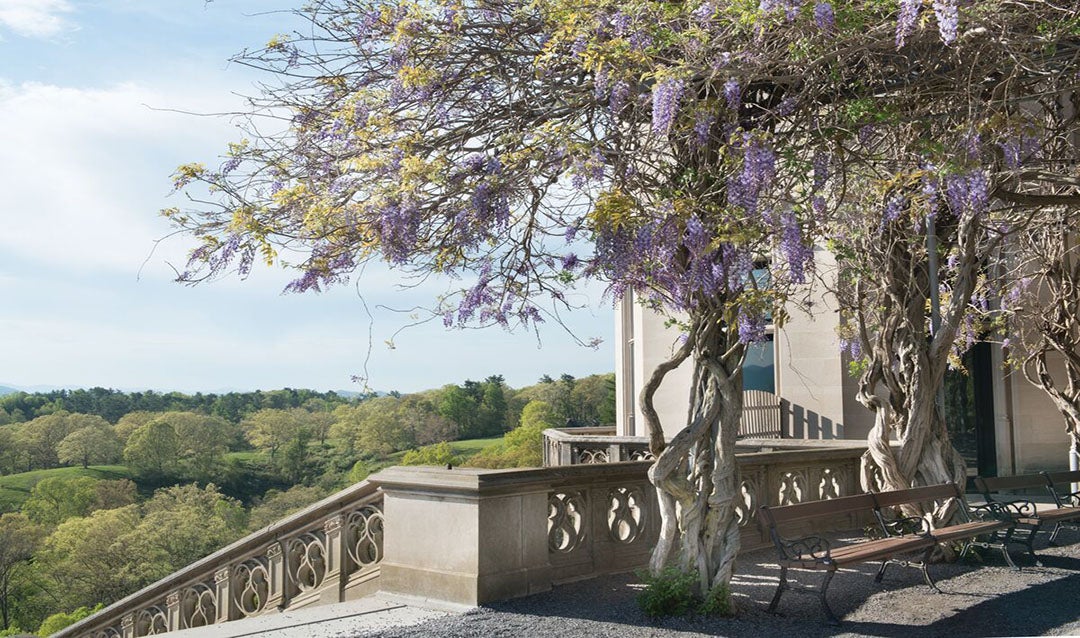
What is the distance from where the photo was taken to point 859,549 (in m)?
7.05

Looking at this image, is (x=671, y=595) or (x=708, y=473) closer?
(x=671, y=595)

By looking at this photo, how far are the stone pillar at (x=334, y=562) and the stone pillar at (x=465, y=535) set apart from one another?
2.54 feet

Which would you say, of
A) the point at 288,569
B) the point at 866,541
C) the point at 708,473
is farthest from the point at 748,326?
the point at 288,569

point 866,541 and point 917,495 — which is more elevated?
point 917,495

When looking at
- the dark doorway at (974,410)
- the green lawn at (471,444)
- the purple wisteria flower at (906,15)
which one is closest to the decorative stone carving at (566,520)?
the purple wisteria flower at (906,15)

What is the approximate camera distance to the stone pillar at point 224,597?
935cm

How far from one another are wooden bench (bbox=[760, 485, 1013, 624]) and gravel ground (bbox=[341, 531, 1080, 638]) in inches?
6.5

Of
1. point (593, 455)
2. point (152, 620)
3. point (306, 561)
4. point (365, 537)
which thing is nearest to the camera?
point (365, 537)

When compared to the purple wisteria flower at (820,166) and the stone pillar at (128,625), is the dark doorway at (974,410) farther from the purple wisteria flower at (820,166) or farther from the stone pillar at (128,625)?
the stone pillar at (128,625)

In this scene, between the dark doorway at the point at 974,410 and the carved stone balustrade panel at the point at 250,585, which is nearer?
the carved stone balustrade panel at the point at 250,585

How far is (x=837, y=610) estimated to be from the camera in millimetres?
6902

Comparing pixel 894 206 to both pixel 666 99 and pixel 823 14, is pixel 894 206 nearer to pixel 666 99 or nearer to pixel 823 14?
pixel 823 14

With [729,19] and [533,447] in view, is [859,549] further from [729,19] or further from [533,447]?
[533,447]

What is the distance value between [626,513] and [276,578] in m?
3.39
